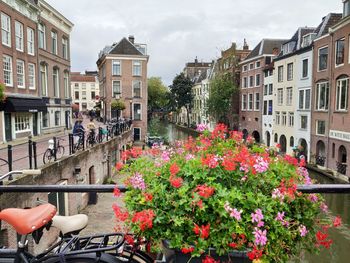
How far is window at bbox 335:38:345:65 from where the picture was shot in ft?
69.5

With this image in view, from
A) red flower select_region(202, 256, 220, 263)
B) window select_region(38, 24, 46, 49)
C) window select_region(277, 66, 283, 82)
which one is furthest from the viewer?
window select_region(277, 66, 283, 82)

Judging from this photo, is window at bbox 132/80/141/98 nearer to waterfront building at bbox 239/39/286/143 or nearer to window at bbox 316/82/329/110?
waterfront building at bbox 239/39/286/143

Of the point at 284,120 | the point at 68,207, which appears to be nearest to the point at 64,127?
the point at 68,207

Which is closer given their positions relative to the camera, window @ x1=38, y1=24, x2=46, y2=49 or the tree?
window @ x1=38, y1=24, x2=46, y2=49

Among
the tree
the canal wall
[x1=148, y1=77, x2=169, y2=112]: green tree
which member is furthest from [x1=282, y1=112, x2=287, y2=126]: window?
[x1=148, y1=77, x2=169, y2=112]: green tree

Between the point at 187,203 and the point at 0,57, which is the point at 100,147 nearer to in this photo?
the point at 0,57

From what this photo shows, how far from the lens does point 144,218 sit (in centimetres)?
156

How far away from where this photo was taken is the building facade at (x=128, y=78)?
39125 millimetres

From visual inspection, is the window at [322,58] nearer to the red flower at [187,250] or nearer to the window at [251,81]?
the window at [251,81]

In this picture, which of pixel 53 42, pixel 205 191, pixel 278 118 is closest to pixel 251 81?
pixel 278 118

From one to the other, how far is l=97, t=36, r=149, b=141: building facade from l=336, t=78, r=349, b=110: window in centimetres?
2438

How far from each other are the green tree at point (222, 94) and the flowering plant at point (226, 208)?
39.3 m

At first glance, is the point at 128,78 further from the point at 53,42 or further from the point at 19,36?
the point at 19,36

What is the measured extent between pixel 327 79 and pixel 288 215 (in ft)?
80.5
